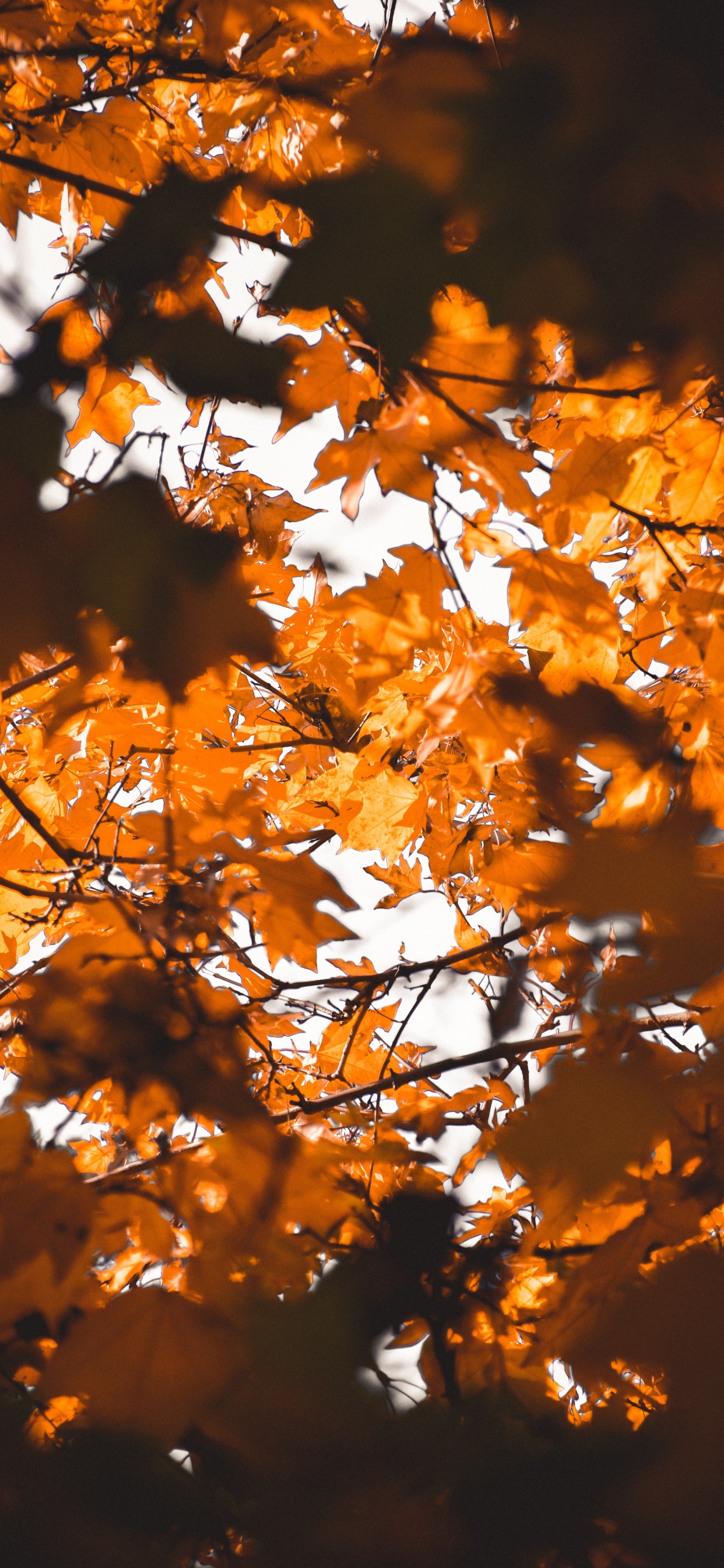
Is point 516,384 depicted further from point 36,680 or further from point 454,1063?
point 454,1063

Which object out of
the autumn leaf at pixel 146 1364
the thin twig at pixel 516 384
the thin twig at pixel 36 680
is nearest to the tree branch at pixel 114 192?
the thin twig at pixel 516 384

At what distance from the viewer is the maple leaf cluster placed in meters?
0.74

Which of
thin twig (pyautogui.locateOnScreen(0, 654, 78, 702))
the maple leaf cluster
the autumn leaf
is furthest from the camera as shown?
thin twig (pyautogui.locateOnScreen(0, 654, 78, 702))

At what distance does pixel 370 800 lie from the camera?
5.76 feet

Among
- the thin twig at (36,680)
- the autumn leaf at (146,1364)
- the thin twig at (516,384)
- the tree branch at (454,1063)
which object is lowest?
the autumn leaf at (146,1364)

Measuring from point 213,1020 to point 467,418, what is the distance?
930 millimetres

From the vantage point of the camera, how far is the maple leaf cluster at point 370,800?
735mm

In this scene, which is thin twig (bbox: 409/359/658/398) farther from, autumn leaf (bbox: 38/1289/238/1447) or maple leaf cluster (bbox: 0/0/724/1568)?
autumn leaf (bbox: 38/1289/238/1447)

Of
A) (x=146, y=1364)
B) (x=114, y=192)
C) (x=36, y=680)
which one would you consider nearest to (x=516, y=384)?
(x=114, y=192)

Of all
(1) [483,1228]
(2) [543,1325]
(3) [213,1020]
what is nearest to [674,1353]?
(2) [543,1325]

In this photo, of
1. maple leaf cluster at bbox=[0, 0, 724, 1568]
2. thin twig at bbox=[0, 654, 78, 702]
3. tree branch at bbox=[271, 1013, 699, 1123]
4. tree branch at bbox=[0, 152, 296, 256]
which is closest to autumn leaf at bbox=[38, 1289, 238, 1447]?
maple leaf cluster at bbox=[0, 0, 724, 1568]

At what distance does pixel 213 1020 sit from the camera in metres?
Answer: 1.15

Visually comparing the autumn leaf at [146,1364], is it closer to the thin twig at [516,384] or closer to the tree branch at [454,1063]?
the tree branch at [454,1063]

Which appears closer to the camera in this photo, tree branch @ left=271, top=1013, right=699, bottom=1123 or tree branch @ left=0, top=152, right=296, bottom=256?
tree branch @ left=0, top=152, right=296, bottom=256
